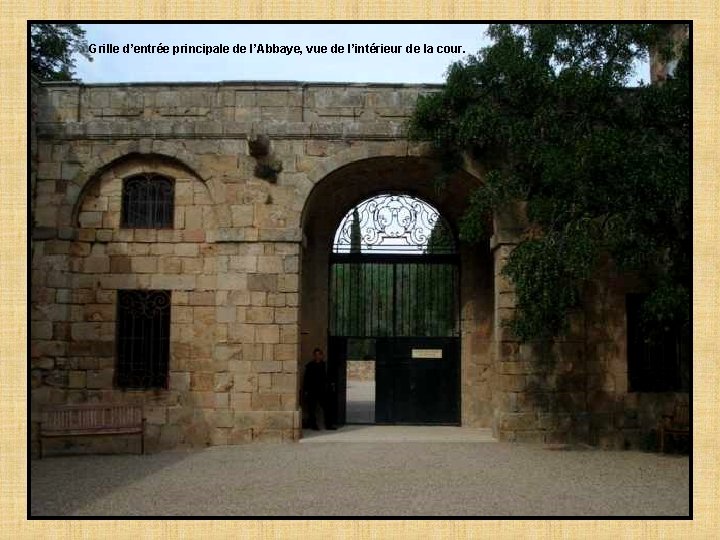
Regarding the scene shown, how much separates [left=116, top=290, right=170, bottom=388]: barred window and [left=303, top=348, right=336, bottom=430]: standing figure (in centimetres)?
234

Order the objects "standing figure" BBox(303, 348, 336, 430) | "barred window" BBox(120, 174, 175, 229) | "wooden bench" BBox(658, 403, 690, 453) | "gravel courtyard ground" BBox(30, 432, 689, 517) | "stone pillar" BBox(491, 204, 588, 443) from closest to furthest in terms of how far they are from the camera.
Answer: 1. "gravel courtyard ground" BBox(30, 432, 689, 517)
2. "wooden bench" BBox(658, 403, 690, 453)
3. "stone pillar" BBox(491, 204, 588, 443)
4. "barred window" BBox(120, 174, 175, 229)
5. "standing figure" BBox(303, 348, 336, 430)

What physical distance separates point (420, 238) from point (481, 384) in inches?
108

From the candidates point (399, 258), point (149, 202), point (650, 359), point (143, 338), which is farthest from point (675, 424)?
point (149, 202)

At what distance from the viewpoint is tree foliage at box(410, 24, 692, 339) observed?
26.6ft

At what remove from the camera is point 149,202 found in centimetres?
1114

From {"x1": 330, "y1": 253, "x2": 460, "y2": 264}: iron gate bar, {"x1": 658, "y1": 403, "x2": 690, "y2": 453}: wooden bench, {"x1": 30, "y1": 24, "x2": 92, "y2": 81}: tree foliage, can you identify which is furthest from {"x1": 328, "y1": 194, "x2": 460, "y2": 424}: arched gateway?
{"x1": 30, "y1": 24, "x2": 92, "y2": 81}: tree foliage

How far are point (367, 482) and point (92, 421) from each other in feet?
14.8

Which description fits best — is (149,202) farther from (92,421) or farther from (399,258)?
(399,258)

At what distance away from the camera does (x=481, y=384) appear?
12352mm

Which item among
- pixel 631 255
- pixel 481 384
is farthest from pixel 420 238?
pixel 631 255

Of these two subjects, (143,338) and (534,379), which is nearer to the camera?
(534,379)

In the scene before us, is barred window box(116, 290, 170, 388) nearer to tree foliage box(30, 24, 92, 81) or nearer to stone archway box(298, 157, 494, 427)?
stone archway box(298, 157, 494, 427)

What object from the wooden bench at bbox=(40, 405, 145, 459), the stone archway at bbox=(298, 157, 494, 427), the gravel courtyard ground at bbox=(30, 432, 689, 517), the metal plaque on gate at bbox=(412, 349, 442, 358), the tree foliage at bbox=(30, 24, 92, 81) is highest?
the tree foliage at bbox=(30, 24, 92, 81)

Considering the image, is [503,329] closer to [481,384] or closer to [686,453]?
[481,384]
